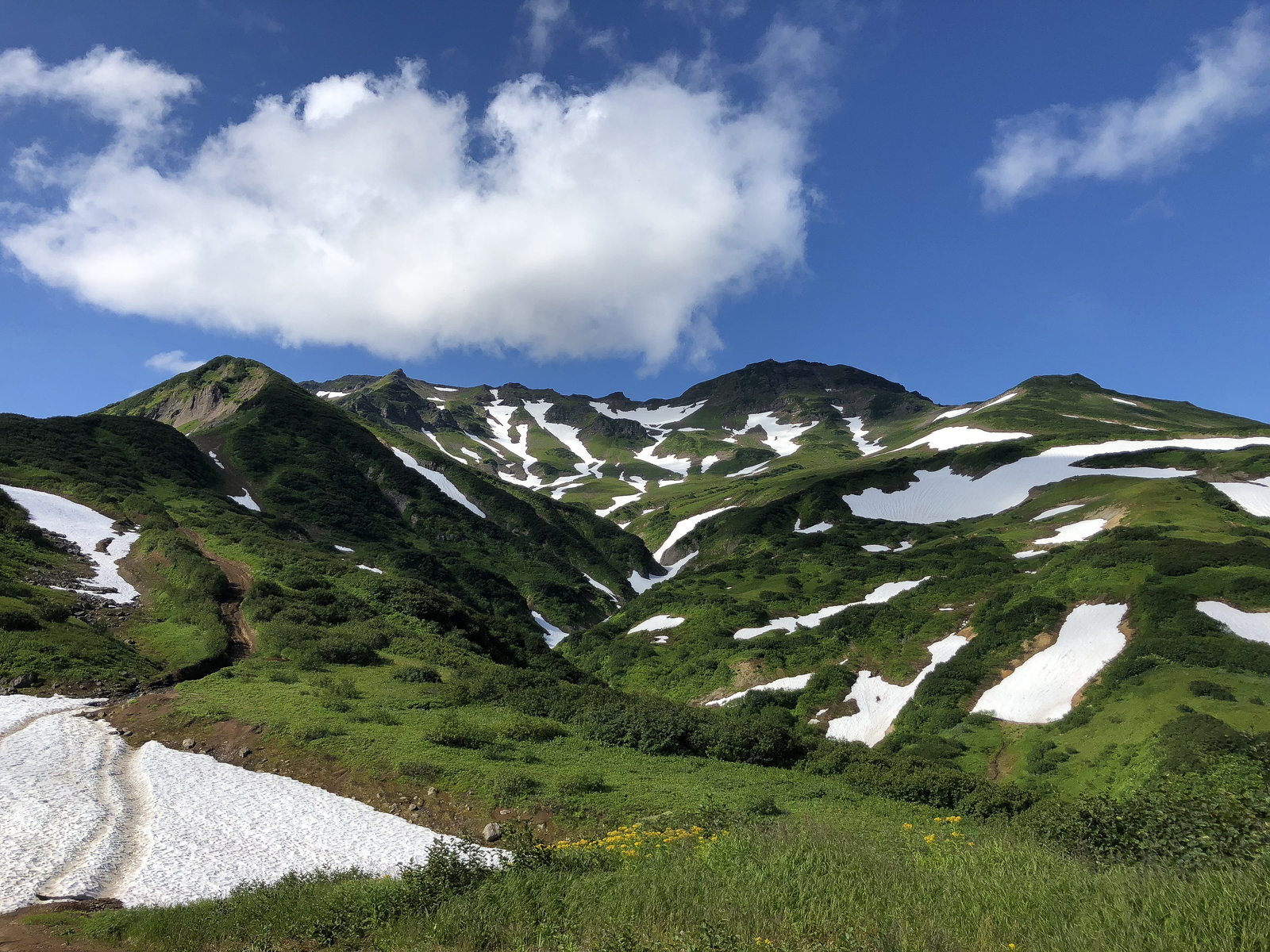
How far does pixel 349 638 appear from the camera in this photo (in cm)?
3019

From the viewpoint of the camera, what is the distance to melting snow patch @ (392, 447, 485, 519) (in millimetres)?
110094

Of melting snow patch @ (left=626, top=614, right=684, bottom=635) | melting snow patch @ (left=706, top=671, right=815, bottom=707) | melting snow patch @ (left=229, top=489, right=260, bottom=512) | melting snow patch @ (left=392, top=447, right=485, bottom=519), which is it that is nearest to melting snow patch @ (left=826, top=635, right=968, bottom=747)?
melting snow patch @ (left=706, top=671, right=815, bottom=707)

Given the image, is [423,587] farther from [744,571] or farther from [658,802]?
[744,571]

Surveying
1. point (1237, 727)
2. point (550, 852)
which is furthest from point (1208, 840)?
point (1237, 727)

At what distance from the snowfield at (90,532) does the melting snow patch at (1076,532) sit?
268 ft

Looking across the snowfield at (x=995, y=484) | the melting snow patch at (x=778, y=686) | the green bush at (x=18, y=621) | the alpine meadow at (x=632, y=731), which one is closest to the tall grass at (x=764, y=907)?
the alpine meadow at (x=632, y=731)

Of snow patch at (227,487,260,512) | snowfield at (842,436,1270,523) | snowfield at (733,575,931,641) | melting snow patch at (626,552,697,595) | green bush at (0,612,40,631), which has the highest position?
snow patch at (227,487,260,512)

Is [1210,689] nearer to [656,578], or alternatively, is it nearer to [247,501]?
[247,501]

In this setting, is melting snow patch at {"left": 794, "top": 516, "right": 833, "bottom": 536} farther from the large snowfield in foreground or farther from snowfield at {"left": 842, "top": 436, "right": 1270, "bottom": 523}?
the large snowfield in foreground

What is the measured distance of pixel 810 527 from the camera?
10994cm

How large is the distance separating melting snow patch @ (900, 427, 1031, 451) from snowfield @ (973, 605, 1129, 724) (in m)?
112

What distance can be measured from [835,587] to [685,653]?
20.4m

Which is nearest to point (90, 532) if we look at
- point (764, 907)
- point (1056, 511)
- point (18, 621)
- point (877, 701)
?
point (18, 621)

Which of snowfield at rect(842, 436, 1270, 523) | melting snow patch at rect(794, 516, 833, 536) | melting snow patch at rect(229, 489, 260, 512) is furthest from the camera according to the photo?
melting snow patch at rect(794, 516, 833, 536)
